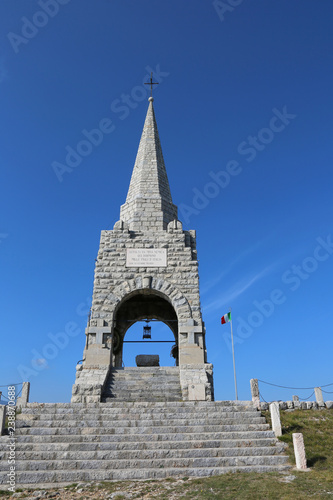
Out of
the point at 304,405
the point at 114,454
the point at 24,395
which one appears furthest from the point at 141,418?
the point at 304,405

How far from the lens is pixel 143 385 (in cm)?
1068

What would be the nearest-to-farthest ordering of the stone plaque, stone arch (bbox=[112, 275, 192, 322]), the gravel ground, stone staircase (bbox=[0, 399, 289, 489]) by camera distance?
the gravel ground → stone staircase (bbox=[0, 399, 289, 489]) → stone arch (bbox=[112, 275, 192, 322]) → the stone plaque

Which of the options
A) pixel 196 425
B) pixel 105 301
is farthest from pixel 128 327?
pixel 196 425

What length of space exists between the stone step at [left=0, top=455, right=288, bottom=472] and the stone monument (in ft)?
10.5

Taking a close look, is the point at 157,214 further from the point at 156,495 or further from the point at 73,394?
the point at 156,495

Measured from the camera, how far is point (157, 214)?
49.6 ft

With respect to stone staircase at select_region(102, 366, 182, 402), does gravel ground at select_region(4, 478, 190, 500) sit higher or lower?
lower

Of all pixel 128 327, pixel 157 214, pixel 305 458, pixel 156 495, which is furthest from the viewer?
pixel 128 327

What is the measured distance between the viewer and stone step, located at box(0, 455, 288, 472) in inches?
268

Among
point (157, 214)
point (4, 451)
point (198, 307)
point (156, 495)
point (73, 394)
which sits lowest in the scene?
point (156, 495)

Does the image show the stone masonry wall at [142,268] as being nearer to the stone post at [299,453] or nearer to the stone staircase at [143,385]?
the stone staircase at [143,385]

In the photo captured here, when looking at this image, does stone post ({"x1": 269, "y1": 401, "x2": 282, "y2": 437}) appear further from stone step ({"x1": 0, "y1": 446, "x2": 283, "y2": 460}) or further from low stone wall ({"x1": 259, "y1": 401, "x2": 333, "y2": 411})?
low stone wall ({"x1": 259, "y1": 401, "x2": 333, "y2": 411})

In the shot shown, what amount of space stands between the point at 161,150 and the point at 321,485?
16477mm

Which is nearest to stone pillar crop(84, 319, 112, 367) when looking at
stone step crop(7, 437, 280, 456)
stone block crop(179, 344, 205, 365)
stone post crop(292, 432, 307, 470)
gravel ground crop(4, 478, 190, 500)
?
stone block crop(179, 344, 205, 365)
